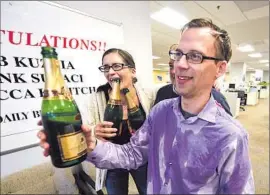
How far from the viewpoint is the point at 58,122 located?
0.46 m

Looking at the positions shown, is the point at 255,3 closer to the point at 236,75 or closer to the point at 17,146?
→ the point at 17,146

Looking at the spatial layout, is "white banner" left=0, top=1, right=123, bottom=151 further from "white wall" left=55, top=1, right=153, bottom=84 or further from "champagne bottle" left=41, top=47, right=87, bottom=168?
"champagne bottle" left=41, top=47, right=87, bottom=168

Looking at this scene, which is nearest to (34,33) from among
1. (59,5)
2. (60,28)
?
(60,28)

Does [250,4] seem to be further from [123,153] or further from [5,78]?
[5,78]

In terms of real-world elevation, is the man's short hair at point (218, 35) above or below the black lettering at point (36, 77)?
above

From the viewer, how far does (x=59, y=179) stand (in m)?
1.38

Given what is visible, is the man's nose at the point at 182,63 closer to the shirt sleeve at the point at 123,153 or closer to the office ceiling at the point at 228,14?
the shirt sleeve at the point at 123,153

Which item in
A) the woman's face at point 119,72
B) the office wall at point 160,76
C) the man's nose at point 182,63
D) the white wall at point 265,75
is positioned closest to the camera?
the man's nose at point 182,63

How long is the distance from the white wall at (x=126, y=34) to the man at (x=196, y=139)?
1.10 m

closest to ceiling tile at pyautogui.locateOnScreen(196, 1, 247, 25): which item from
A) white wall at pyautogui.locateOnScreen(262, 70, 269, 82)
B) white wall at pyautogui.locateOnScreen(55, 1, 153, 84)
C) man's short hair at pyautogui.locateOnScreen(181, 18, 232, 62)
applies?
white wall at pyautogui.locateOnScreen(55, 1, 153, 84)

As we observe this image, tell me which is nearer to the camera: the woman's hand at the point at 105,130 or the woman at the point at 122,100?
the woman's hand at the point at 105,130

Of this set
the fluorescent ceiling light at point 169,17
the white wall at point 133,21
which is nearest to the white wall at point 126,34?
the white wall at point 133,21

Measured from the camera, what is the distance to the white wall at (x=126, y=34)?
1.35 m

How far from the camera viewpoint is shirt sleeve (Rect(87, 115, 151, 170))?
596mm
